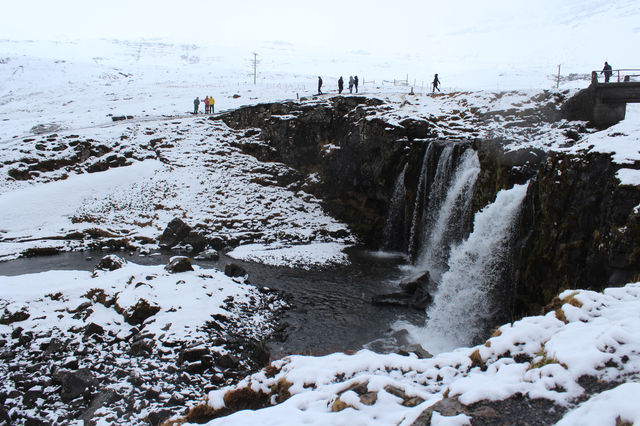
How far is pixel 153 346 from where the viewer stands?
11477 millimetres

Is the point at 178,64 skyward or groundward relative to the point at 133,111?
skyward

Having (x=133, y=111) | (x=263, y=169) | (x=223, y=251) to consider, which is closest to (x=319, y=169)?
(x=263, y=169)

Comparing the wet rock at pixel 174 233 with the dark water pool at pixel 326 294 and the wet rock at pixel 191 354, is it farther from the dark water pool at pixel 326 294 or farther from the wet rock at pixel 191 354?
the wet rock at pixel 191 354

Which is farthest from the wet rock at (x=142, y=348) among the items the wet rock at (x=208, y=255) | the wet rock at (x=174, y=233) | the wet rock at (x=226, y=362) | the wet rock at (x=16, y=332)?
the wet rock at (x=174, y=233)

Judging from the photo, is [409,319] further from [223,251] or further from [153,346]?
[223,251]

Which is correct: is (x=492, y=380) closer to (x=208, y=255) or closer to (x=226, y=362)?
(x=226, y=362)

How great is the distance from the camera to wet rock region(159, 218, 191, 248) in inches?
944

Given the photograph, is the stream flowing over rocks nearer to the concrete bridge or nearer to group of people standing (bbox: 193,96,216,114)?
the concrete bridge

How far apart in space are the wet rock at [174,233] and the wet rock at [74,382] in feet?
45.8

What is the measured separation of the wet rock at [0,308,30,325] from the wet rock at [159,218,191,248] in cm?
1112

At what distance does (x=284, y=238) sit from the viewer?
25.7 m

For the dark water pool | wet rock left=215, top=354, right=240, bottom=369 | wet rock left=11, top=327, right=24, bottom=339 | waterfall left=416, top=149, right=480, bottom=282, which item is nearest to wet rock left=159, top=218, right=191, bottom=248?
the dark water pool

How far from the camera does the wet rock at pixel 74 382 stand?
31.6 feet

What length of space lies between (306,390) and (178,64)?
11262 centimetres
